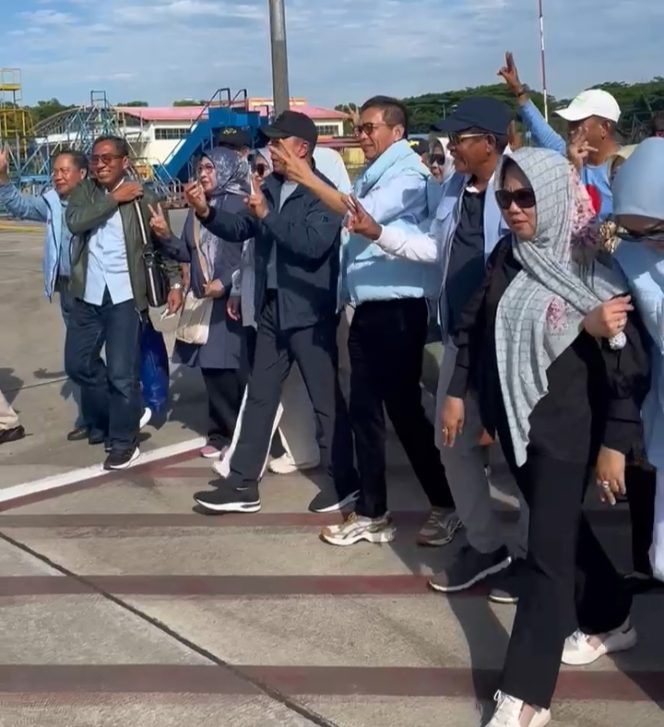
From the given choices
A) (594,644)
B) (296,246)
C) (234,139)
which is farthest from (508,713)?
(234,139)

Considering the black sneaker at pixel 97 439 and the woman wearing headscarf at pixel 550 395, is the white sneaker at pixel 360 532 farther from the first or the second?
the black sneaker at pixel 97 439

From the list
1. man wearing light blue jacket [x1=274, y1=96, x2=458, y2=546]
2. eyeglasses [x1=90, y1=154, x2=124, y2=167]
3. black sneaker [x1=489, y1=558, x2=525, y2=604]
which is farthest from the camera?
eyeglasses [x1=90, y1=154, x2=124, y2=167]

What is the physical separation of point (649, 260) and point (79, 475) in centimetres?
391

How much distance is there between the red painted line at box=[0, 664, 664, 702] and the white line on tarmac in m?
2.11

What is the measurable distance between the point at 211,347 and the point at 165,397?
2.34 ft

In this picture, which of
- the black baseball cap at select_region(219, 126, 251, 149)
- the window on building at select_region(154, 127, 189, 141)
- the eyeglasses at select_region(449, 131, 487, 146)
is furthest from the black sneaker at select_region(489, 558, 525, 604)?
the window on building at select_region(154, 127, 189, 141)

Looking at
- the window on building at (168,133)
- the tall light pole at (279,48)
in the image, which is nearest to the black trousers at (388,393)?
the tall light pole at (279,48)

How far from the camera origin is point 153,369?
249 inches

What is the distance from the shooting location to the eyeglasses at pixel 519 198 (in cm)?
295

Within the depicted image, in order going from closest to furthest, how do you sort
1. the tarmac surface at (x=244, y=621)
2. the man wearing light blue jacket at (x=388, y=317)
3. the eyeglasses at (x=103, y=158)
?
the tarmac surface at (x=244, y=621) < the man wearing light blue jacket at (x=388, y=317) < the eyeglasses at (x=103, y=158)

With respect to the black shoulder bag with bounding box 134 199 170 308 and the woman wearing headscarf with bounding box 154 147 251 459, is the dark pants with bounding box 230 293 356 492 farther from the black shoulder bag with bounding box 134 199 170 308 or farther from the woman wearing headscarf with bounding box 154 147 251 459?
the black shoulder bag with bounding box 134 199 170 308

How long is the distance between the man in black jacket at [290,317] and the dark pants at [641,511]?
1.42 m

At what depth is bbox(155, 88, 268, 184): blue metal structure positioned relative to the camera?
26188mm

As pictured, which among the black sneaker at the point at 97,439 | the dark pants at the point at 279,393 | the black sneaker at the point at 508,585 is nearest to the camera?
the black sneaker at the point at 508,585
